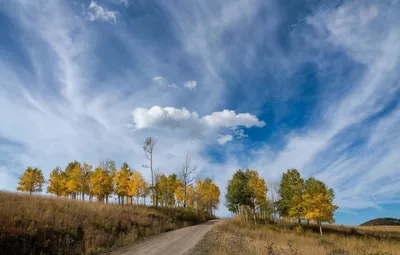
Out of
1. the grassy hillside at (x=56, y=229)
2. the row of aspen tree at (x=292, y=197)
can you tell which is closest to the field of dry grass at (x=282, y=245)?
the grassy hillside at (x=56, y=229)

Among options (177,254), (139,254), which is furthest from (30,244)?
(177,254)

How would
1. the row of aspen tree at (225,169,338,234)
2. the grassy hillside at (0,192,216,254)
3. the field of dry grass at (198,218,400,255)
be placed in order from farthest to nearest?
the row of aspen tree at (225,169,338,234)
the field of dry grass at (198,218,400,255)
the grassy hillside at (0,192,216,254)

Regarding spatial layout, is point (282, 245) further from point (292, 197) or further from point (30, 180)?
point (30, 180)

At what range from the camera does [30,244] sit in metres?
10.1

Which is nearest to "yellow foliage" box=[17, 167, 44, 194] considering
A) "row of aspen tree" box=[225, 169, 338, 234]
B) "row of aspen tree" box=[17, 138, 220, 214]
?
"row of aspen tree" box=[17, 138, 220, 214]

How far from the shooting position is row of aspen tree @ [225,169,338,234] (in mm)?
39219

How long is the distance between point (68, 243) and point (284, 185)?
4685cm

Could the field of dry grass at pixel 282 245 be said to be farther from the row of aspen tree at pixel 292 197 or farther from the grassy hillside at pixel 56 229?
the row of aspen tree at pixel 292 197

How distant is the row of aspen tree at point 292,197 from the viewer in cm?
3922

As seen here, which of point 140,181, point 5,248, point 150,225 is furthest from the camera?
point 140,181

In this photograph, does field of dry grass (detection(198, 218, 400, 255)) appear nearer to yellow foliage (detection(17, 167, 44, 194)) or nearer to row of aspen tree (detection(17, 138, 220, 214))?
row of aspen tree (detection(17, 138, 220, 214))

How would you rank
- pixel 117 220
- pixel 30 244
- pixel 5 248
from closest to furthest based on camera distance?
pixel 5 248 < pixel 30 244 < pixel 117 220

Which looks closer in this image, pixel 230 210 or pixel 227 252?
pixel 227 252

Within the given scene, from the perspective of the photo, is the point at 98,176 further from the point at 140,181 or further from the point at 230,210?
the point at 230,210
